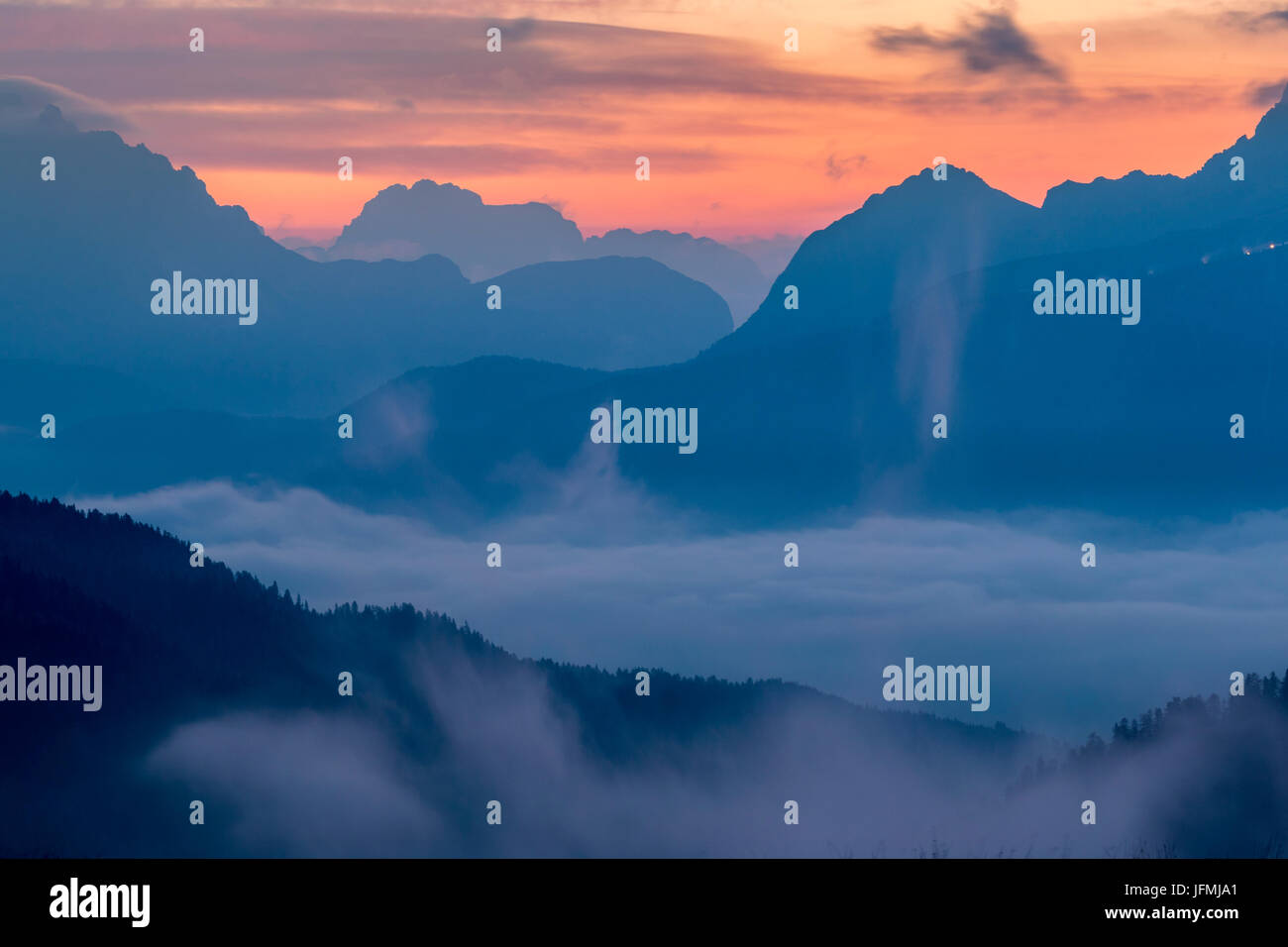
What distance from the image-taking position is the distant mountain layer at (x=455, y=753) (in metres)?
118

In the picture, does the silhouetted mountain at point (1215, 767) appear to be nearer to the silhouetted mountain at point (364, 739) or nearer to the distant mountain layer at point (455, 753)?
the distant mountain layer at point (455, 753)

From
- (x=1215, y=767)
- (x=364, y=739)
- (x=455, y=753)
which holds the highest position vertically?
(x=364, y=739)

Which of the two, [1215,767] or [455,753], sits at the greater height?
[455,753]

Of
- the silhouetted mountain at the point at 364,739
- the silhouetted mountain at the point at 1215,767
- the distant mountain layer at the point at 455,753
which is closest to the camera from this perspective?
the silhouetted mountain at the point at 364,739

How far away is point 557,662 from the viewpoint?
19725 centimetres

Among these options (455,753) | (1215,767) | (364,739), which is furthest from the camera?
(455,753)

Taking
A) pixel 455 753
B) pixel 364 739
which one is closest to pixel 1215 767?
pixel 455 753

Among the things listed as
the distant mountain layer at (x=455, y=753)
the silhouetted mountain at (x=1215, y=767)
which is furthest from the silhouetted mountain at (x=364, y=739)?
the silhouetted mountain at (x=1215, y=767)

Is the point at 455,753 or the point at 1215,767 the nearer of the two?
the point at 1215,767

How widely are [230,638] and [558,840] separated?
6026 cm

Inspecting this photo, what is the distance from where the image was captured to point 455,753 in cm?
17100

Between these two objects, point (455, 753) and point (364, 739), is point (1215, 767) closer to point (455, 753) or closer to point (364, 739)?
point (455, 753)
